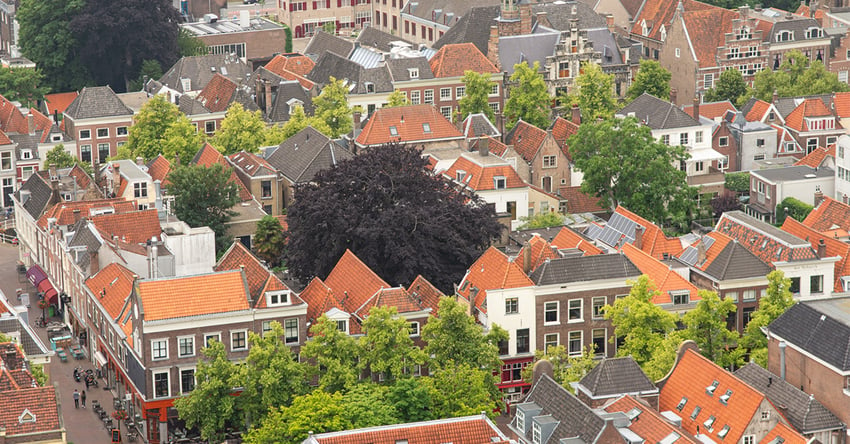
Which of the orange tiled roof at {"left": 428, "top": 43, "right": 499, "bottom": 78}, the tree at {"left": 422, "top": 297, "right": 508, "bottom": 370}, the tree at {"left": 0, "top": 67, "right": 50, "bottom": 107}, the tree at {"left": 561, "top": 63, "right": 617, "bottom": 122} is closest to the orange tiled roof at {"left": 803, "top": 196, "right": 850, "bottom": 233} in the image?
the tree at {"left": 561, "top": 63, "right": 617, "bottom": 122}

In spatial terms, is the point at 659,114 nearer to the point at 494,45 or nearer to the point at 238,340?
the point at 494,45

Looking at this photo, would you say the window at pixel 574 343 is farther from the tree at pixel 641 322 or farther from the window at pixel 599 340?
the tree at pixel 641 322

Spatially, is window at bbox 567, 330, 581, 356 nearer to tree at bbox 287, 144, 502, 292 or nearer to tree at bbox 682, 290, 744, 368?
tree at bbox 682, 290, 744, 368

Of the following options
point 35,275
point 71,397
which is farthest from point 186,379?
point 35,275

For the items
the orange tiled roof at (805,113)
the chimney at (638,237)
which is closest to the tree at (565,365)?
the chimney at (638,237)

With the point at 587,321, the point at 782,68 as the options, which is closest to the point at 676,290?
the point at 587,321

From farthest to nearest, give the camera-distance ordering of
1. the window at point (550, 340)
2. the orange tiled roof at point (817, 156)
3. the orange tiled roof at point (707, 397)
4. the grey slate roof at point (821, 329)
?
the orange tiled roof at point (817, 156)
the window at point (550, 340)
the grey slate roof at point (821, 329)
the orange tiled roof at point (707, 397)

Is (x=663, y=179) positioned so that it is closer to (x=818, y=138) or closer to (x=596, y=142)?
(x=596, y=142)
